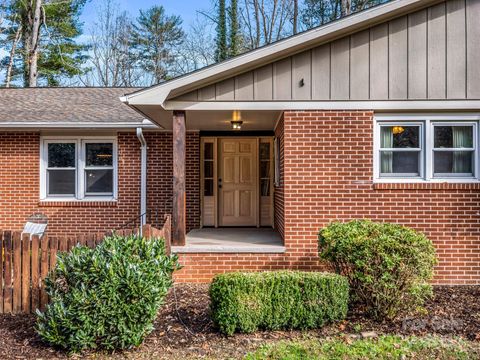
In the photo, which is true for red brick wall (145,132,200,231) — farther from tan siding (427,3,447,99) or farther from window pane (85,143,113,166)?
tan siding (427,3,447,99)

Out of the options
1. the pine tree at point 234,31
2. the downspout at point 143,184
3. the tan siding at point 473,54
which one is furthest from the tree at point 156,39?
A: the tan siding at point 473,54

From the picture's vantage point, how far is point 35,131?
10.1m

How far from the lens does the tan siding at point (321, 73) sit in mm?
6852

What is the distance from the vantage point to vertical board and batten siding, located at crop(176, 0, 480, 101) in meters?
6.78

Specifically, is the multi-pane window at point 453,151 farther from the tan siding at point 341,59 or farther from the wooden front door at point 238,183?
the wooden front door at point 238,183

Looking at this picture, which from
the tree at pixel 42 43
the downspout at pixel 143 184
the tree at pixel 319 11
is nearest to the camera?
the downspout at pixel 143 184

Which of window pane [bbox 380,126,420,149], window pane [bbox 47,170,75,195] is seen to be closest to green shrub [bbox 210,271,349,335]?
window pane [bbox 380,126,420,149]

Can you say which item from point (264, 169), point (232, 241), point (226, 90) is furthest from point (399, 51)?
point (264, 169)

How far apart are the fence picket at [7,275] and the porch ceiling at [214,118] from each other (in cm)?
281

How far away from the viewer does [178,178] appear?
22.8ft

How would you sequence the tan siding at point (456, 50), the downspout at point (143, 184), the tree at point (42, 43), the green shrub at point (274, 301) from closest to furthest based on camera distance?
the green shrub at point (274, 301) → the tan siding at point (456, 50) → the downspout at point (143, 184) → the tree at point (42, 43)

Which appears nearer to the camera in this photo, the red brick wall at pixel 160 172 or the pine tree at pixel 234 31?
the red brick wall at pixel 160 172

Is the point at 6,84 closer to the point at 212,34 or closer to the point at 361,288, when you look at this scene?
the point at 212,34

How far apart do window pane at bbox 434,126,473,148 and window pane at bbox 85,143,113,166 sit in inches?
282
